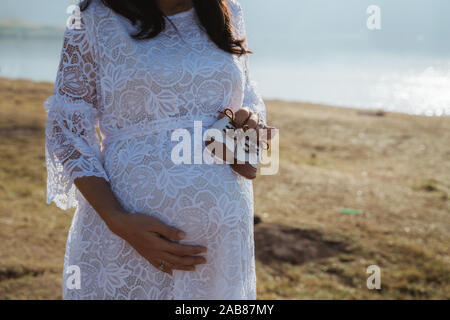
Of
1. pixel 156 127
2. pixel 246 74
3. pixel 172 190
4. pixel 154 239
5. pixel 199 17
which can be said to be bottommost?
pixel 154 239

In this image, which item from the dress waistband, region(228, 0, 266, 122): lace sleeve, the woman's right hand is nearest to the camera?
the woman's right hand

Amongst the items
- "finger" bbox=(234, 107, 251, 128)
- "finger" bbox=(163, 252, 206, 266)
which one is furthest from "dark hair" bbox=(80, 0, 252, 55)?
"finger" bbox=(163, 252, 206, 266)

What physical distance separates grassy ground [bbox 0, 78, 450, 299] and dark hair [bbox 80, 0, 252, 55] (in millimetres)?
2295

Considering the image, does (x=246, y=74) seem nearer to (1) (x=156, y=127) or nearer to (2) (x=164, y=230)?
(1) (x=156, y=127)

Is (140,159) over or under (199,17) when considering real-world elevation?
under

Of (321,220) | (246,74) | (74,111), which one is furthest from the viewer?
(321,220)

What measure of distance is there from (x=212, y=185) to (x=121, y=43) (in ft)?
1.92

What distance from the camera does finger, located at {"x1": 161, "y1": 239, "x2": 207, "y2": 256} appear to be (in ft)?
4.59

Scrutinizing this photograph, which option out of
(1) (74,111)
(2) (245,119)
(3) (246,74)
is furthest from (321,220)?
(1) (74,111)

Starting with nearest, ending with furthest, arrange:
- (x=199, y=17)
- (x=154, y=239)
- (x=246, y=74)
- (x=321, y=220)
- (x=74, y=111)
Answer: (x=154, y=239) → (x=74, y=111) → (x=199, y=17) → (x=246, y=74) → (x=321, y=220)

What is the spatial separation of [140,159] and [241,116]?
0.40 m

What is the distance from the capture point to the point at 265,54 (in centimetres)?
4594

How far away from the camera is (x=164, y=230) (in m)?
1.41

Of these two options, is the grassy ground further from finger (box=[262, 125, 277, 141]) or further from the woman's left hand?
the woman's left hand
